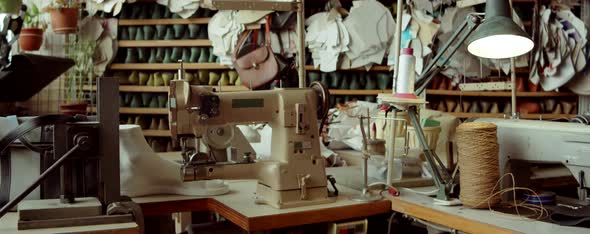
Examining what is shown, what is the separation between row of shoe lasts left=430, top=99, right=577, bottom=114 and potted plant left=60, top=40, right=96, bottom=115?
9.88 ft

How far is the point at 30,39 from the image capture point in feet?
17.0

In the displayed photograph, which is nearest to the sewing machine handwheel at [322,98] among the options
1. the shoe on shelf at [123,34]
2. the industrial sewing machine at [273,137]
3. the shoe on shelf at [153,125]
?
the industrial sewing machine at [273,137]

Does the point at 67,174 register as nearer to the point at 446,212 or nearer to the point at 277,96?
the point at 277,96

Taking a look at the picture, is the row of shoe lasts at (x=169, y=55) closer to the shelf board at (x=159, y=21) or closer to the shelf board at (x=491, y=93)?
the shelf board at (x=159, y=21)

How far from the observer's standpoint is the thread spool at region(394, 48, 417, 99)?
7.13ft

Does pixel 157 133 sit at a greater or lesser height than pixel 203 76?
lesser

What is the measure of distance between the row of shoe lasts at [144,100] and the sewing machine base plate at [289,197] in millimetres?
3534

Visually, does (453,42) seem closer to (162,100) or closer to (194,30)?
(194,30)

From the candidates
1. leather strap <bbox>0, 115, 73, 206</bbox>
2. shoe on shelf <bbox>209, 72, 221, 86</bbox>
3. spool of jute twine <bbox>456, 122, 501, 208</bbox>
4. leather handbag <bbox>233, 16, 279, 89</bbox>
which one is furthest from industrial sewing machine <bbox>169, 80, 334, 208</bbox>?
shoe on shelf <bbox>209, 72, 221, 86</bbox>

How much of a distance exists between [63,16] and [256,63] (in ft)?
5.70

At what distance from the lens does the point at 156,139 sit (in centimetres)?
568

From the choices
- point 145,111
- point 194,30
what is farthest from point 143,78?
point 194,30

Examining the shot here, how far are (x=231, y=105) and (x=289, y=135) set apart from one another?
24 centimetres

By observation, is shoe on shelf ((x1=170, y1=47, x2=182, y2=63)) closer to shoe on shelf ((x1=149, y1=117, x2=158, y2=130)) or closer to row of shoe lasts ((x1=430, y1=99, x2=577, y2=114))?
shoe on shelf ((x1=149, y1=117, x2=158, y2=130))
